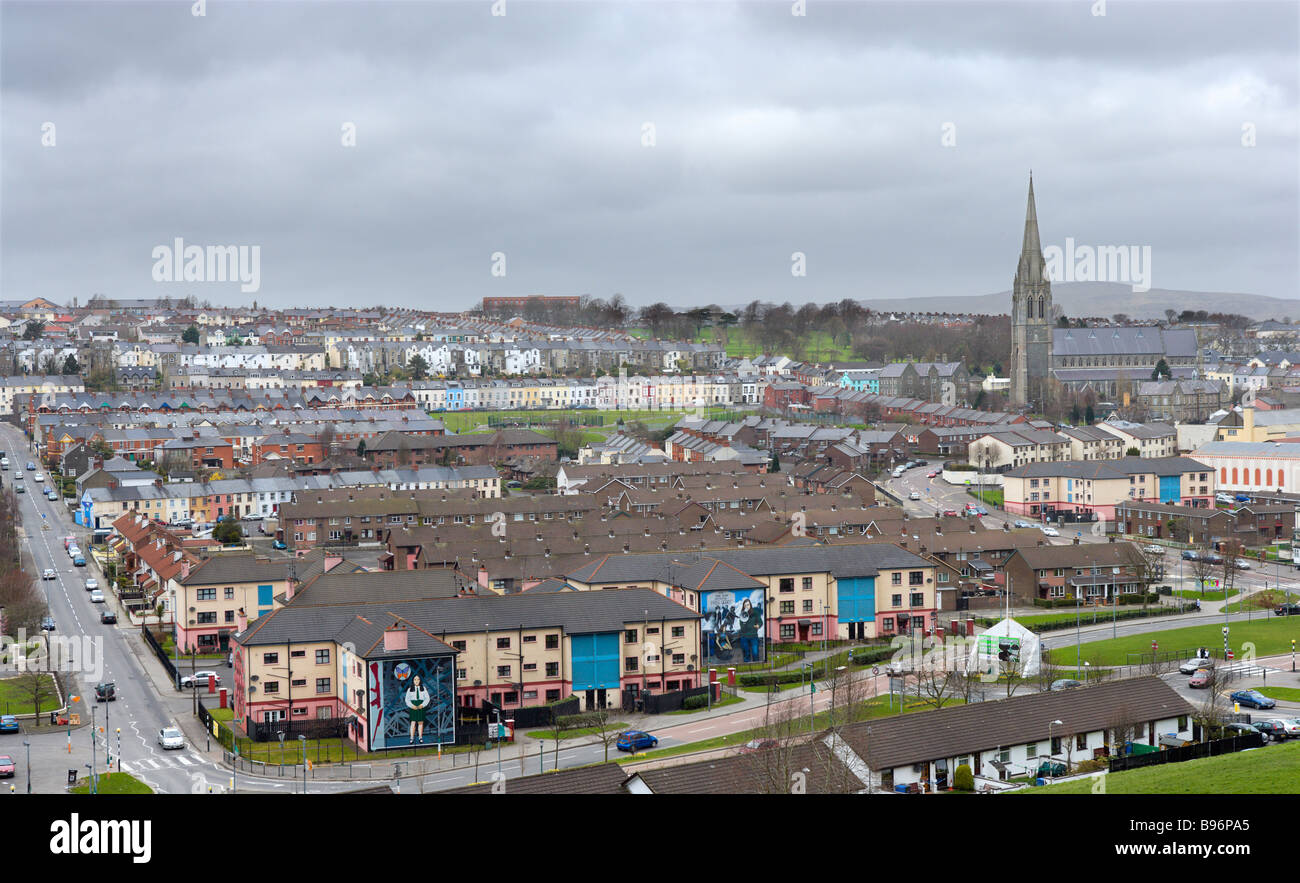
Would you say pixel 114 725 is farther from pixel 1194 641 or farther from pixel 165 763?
pixel 1194 641

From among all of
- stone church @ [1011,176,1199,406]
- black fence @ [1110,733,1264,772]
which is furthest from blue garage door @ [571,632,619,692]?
stone church @ [1011,176,1199,406]

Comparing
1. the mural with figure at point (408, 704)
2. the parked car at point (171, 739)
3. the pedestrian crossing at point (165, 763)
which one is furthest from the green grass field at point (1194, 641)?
the parked car at point (171, 739)

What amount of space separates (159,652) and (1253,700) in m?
17.4

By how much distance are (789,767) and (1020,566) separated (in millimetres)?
17168

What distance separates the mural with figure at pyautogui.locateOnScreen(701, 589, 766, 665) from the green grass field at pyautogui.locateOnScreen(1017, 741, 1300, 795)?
1010 centimetres

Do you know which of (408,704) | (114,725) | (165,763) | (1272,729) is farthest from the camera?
(114,725)

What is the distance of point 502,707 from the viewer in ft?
62.8

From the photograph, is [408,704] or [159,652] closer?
[408,704]

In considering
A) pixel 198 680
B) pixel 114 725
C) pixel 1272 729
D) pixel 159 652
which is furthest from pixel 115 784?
pixel 1272 729

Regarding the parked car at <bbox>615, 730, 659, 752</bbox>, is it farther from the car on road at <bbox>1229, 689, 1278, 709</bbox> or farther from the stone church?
the stone church

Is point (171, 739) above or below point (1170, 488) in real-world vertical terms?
below

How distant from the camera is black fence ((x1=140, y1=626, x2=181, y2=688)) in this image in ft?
71.3

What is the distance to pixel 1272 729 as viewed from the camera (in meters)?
16.2

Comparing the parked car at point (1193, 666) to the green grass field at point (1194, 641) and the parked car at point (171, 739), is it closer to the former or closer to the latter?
the green grass field at point (1194, 641)
